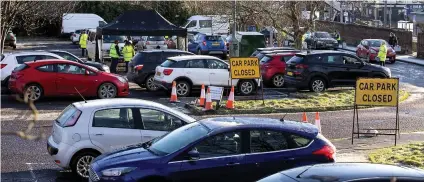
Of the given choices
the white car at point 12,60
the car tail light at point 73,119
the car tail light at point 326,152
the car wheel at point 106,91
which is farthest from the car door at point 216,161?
the white car at point 12,60

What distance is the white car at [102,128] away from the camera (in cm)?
1141

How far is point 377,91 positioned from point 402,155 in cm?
255

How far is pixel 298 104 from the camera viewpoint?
21.2 metres

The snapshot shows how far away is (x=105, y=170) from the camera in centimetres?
925

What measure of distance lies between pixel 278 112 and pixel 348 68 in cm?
558

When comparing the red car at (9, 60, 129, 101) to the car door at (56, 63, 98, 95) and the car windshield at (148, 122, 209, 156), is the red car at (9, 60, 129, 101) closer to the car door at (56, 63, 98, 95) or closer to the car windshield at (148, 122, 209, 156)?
the car door at (56, 63, 98, 95)

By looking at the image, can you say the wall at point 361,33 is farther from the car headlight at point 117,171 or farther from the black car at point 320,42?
the car headlight at point 117,171

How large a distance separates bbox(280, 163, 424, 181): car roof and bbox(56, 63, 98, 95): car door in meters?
15.1

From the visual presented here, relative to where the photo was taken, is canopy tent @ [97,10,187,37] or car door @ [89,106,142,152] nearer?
car door @ [89,106,142,152]

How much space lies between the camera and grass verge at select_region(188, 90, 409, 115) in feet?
65.7

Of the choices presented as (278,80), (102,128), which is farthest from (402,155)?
(278,80)

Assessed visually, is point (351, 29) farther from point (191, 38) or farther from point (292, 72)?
point (292, 72)

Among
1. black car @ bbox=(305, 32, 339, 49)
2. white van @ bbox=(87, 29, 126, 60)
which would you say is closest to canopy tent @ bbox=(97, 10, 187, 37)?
white van @ bbox=(87, 29, 126, 60)

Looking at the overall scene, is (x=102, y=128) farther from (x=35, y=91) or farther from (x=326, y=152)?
(x=35, y=91)
